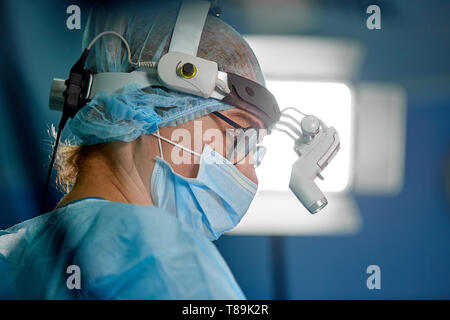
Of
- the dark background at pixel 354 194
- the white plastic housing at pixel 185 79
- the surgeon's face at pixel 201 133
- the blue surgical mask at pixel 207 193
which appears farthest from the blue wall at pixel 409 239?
the white plastic housing at pixel 185 79

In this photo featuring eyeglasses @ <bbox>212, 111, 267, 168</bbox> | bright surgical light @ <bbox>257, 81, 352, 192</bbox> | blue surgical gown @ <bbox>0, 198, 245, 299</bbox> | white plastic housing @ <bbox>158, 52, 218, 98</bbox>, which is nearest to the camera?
blue surgical gown @ <bbox>0, 198, 245, 299</bbox>

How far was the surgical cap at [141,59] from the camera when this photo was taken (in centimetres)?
75

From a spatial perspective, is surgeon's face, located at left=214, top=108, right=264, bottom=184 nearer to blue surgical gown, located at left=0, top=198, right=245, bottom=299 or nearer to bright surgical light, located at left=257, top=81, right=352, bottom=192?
bright surgical light, located at left=257, top=81, right=352, bottom=192

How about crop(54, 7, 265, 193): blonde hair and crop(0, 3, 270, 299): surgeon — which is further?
crop(54, 7, 265, 193): blonde hair

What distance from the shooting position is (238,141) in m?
0.86

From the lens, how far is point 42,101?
1.20 m

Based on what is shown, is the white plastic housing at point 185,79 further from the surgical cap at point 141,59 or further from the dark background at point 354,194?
the dark background at point 354,194

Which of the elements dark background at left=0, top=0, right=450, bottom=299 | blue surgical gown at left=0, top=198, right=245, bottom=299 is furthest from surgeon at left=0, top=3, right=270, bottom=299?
dark background at left=0, top=0, right=450, bottom=299

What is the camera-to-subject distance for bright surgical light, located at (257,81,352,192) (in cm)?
105

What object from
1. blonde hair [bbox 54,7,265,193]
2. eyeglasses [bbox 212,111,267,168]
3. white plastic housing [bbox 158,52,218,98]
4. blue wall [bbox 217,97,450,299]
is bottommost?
blue wall [bbox 217,97,450,299]

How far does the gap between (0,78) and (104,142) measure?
25.4 inches

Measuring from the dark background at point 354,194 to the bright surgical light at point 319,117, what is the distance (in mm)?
103

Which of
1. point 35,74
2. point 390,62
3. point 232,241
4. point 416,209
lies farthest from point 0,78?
point 416,209

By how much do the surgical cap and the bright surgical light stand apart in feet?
0.66
